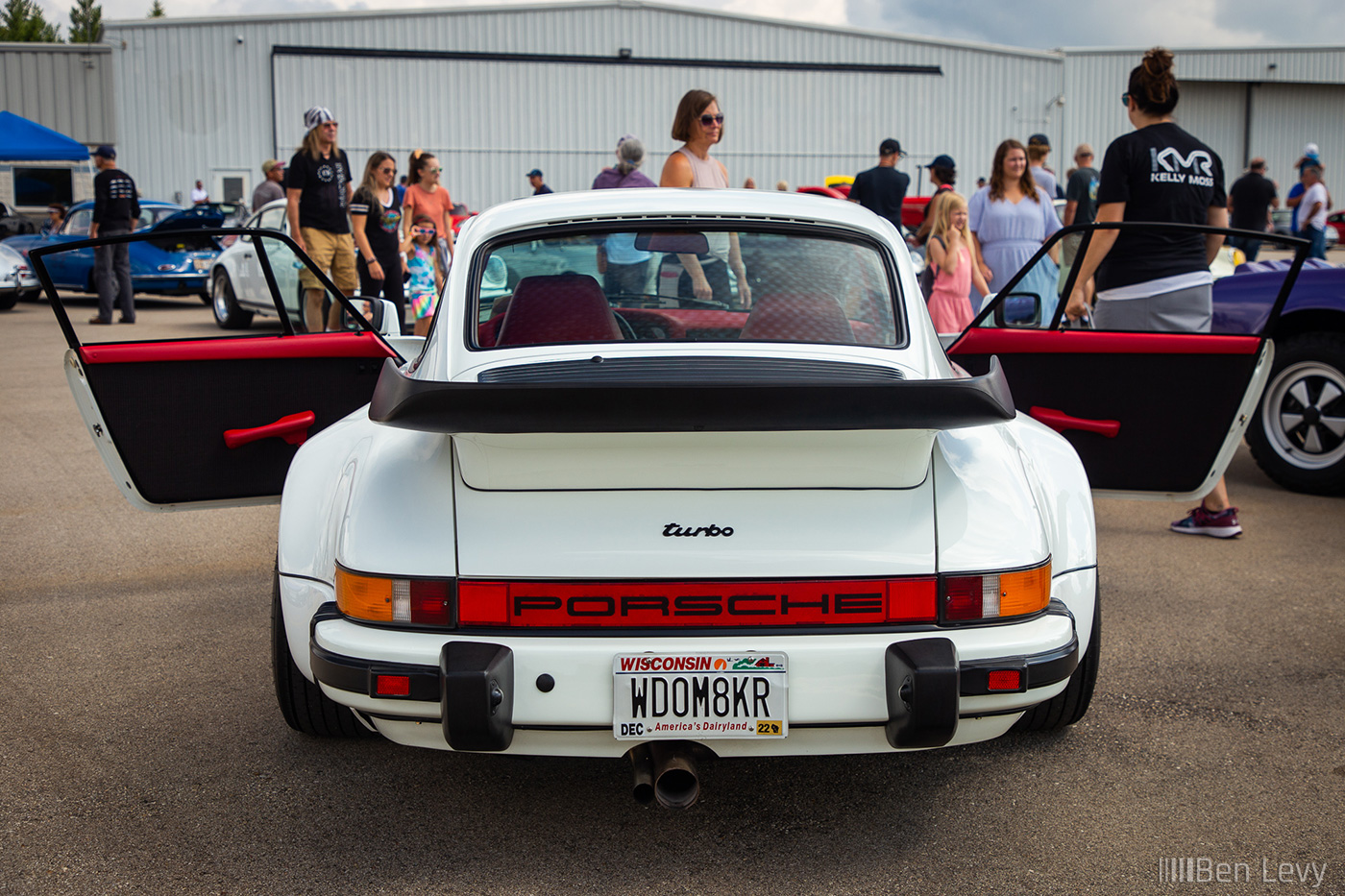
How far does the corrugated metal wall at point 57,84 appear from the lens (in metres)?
32.4

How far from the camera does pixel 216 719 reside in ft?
10.9

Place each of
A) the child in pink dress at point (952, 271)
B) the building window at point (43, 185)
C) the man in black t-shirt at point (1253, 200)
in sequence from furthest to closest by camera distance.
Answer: the building window at point (43, 185), the man in black t-shirt at point (1253, 200), the child in pink dress at point (952, 271)

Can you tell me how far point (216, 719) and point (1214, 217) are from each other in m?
4.39

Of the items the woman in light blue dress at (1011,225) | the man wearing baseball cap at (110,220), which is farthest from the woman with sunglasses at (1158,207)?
the man wearing baseball cap at (110,220)

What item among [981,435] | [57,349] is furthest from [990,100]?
[981,435]

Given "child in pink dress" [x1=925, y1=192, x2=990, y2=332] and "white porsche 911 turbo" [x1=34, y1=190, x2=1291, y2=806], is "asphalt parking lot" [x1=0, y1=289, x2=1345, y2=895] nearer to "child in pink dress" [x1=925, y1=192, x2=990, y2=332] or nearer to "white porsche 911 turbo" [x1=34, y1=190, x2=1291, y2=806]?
"white porsche 911 turbo" [x1=34, y1=190, x2=1291, y2=806]

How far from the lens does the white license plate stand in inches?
90.9

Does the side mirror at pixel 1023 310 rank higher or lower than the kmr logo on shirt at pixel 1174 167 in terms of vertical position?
lower

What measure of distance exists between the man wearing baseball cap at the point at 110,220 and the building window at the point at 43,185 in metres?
19.4

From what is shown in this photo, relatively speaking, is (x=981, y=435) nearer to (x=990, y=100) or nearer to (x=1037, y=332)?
(x=1037, y=332)

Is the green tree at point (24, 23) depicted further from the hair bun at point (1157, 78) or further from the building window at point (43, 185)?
the hair bun at point (1157, 78)

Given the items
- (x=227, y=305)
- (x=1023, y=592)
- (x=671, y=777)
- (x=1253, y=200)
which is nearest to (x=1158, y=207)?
(x=1023, y=592)

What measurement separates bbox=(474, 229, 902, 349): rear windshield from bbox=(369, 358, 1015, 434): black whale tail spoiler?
783 millimetres

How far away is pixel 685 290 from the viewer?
10.5 ft
